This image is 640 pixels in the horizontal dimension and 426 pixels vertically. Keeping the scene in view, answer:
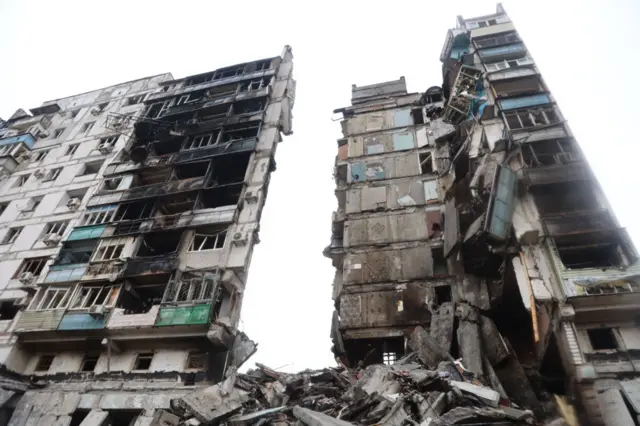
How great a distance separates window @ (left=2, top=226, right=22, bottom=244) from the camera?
2731cm

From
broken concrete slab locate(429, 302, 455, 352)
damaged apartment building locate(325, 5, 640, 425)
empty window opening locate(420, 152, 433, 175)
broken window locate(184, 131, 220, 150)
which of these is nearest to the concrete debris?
broken concrete slab locate(429, 302, 455, 352)

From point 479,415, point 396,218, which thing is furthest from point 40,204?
point 479,415

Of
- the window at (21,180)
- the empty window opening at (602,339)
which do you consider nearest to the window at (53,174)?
the window at (21,180)

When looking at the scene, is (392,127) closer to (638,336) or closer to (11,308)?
(638,336)

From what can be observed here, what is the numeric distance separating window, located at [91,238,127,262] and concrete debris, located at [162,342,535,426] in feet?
39.9

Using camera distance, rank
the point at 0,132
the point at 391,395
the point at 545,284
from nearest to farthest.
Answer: the point at 391,395, the point at 545,284, the point at 0,132

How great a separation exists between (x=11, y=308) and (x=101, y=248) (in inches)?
276

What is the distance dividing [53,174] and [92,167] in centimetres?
369

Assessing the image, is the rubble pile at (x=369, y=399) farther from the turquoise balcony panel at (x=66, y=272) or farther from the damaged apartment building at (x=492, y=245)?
the turquoise balcony panel at (x=66, y=272)

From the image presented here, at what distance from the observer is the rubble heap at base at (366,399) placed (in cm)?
980

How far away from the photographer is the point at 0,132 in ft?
136

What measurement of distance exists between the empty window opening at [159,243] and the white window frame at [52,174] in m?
14.6

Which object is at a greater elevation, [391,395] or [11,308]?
[11,308]

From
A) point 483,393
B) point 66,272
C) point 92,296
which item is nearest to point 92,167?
point 66,272
